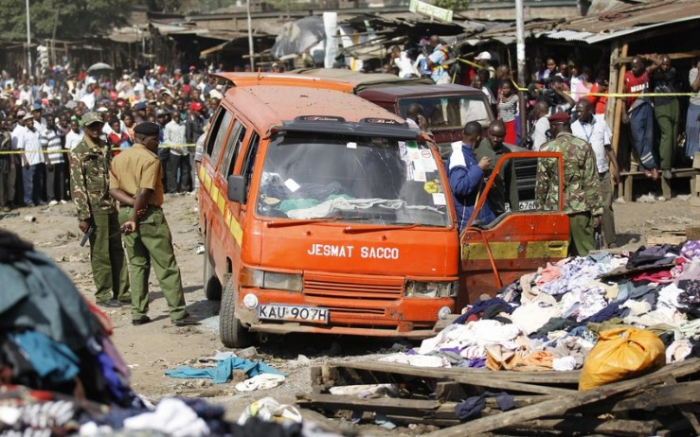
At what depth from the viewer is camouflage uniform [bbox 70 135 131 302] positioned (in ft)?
37.3

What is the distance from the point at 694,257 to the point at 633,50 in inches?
369

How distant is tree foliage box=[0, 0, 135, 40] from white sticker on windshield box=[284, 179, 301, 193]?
136 ft

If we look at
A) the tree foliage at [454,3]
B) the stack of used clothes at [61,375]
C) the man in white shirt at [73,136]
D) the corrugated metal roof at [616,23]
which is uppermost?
the tree foliage at [454,3]

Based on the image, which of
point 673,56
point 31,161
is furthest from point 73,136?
point 673,56

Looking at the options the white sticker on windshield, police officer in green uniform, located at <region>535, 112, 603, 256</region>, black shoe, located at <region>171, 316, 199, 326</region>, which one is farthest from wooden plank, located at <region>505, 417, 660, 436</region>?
black shoe, located at <region>171, 316, 199, 326</region>

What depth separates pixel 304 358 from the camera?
9.09 meters

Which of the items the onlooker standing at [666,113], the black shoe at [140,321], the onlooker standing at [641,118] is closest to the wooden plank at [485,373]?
the black shoe at [140,321]

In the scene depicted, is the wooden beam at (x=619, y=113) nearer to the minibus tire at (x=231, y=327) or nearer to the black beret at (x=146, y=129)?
the black beret at (x=146, y=129)

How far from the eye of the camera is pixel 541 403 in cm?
645

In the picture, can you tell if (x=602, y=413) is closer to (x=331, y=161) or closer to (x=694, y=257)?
(x=694, y=257)

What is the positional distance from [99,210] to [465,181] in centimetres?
389

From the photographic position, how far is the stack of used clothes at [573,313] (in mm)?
7586

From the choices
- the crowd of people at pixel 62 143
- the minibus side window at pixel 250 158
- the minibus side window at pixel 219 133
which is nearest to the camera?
the minibus side window at pixel 250 158

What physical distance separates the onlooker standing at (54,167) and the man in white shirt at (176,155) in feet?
6.32
